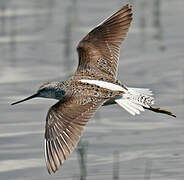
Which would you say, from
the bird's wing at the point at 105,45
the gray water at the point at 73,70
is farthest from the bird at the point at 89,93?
the gray water at the point at 73,70

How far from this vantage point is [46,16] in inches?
581

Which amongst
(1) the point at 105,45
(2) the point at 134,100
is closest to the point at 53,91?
(2) the point at 134,100

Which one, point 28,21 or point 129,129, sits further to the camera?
point 28,21

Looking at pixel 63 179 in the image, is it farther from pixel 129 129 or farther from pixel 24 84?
pixel 24 84

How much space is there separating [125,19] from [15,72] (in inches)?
116

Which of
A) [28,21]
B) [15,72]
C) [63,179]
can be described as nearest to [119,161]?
[63,179]

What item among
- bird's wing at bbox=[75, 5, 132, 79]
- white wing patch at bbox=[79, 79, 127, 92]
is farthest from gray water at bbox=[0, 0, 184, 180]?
bird's wing at bbox=[75, 5, 132, 79]

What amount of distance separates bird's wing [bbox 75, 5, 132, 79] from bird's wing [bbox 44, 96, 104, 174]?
1220 mm

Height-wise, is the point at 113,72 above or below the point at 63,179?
above

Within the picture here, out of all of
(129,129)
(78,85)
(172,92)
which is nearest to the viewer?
(78,85)

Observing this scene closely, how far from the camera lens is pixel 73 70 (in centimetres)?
1238

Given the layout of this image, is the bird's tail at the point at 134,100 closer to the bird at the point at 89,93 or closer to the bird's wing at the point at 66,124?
the bird at the point at 89,93

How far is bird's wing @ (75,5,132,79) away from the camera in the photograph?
32.4ft

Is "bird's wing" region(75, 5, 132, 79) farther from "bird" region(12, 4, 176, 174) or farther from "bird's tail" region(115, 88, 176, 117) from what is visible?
"bird's tail" region(115, 88, 176, 117)
